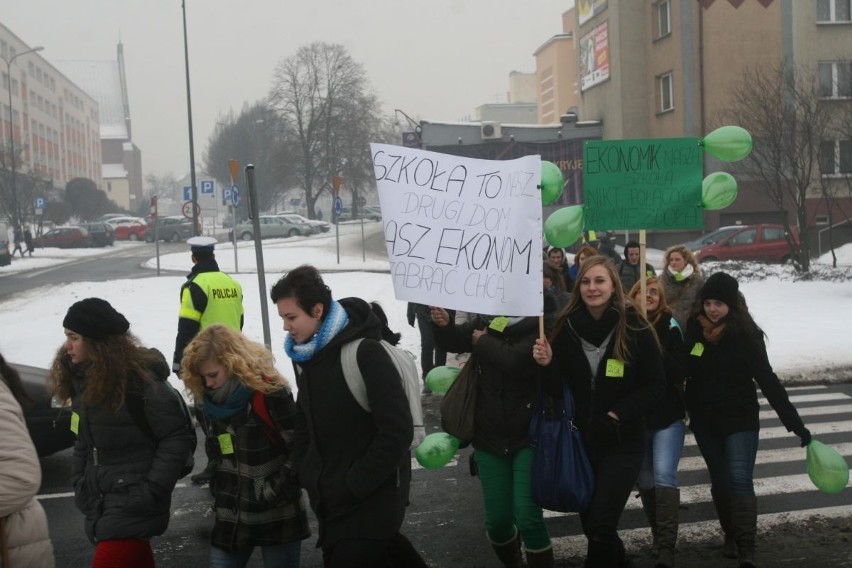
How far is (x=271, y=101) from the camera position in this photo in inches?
3056

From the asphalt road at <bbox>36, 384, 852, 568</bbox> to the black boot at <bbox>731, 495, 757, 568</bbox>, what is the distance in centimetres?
39

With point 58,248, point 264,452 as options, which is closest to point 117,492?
point 264,452

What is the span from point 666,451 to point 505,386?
4.24 feet

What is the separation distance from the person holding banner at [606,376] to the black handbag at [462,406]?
0.39 m

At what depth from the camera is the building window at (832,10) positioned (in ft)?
123

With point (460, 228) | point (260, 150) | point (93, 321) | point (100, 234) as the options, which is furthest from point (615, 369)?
point (260, 150)

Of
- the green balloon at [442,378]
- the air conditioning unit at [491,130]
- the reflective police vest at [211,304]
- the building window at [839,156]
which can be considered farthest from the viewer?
the air conditioning unit at [491,130]

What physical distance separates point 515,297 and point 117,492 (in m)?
1.95

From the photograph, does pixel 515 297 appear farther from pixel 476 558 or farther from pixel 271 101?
pixel 271 101

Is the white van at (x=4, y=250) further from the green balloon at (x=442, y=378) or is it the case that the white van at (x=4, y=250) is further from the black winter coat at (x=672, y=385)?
the black winter coat at (x=672, y=385)

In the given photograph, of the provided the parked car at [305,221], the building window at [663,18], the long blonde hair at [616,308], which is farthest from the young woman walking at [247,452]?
the parked car at [305,221]

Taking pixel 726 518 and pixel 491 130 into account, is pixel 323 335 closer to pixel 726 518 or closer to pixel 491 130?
pixel 726 518

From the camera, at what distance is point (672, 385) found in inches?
223

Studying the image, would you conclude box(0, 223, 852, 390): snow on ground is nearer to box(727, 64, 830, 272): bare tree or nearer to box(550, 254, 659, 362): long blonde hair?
box(727, 64, 830, 272): bare tree
